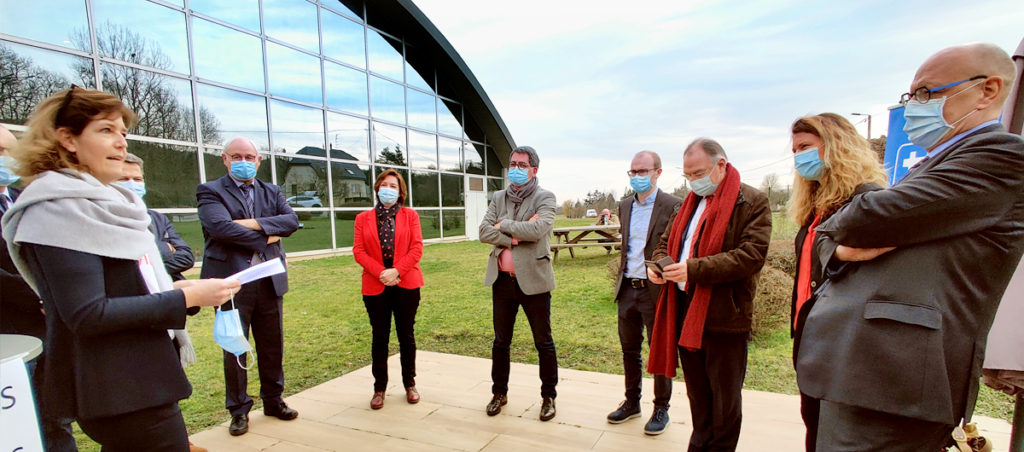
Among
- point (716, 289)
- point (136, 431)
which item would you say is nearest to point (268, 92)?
point (136, 431)

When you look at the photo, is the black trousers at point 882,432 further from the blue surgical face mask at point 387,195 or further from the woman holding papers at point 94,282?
the blue surgical face mask at point 387,195

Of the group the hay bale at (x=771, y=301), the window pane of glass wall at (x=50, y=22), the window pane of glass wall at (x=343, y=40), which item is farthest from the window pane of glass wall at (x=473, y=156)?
the hay bale at (x=771, y=301)

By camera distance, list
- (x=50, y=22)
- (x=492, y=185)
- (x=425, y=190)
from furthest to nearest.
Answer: (x=492, y=185) → (x=425, y=190) → (x=50, y=22)

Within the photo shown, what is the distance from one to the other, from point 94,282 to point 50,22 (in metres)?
9.12

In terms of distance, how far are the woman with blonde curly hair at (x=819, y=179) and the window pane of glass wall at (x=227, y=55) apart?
1065 cm

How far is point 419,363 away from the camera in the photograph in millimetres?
4199

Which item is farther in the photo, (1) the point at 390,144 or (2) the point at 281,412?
(1) the point at 390,144

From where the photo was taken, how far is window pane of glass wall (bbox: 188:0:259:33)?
9102 mm

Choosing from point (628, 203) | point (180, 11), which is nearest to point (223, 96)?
point (180, 11)

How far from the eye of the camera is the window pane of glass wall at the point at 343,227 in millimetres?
11898

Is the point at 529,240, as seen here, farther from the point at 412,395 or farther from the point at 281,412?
the point at 281,412

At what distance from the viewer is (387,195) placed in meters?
3.31

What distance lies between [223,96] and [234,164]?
8.01 meters

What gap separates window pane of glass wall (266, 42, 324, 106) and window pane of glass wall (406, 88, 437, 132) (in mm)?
3489
